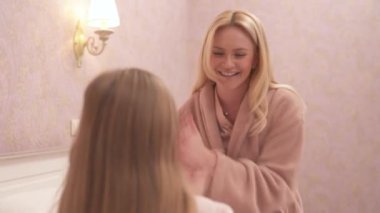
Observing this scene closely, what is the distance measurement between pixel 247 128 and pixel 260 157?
9cm

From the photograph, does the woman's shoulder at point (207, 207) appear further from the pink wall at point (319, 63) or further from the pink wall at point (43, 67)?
the pink wall at point (319, 63)

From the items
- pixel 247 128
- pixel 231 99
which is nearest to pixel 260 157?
pixel 247 128

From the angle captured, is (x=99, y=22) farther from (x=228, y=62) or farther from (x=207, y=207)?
(x=207, y=207)

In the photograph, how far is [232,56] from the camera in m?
1.30

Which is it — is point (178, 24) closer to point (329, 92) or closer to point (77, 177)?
point (329, 92)

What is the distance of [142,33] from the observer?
8.07 ft

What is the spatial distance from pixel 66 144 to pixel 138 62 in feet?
2.40

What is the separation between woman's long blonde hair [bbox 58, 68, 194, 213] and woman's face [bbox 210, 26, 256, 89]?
666 millimetres

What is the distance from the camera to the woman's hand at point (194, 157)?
111cm

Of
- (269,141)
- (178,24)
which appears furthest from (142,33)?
(269,141)

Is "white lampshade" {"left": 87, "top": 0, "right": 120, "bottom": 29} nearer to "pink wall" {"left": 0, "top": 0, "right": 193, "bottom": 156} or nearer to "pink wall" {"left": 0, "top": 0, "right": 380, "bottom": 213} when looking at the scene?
"pink wall" {"left": 0, "top": 0, "right": 193, "bottom": 156}

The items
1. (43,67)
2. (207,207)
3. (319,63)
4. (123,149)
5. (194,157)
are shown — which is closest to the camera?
(123,149)

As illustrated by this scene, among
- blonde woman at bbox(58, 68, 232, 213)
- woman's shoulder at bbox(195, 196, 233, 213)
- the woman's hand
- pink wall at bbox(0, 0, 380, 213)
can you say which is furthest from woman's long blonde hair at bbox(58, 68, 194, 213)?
pink wall at bbox(0, 0, 380, 213)

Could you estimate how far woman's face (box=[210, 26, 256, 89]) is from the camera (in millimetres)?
1285
